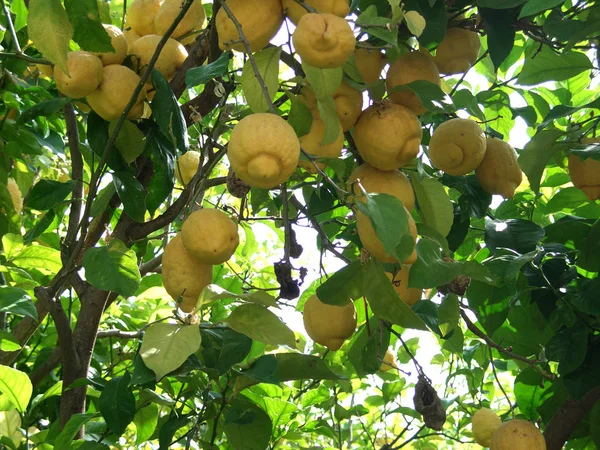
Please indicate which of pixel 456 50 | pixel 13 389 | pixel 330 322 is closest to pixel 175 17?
pixel 456 50

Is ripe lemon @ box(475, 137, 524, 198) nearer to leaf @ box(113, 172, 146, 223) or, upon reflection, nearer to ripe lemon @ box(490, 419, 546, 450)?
ripe lemon @ box(490, 419, 546, 450)

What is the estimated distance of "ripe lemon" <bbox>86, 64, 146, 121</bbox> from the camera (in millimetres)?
1093

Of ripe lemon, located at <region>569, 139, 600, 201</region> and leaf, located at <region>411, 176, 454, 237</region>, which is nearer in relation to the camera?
leaf, located at <region>411, 176, 454, 237</region>

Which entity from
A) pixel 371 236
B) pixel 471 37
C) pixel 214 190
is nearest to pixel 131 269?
pixel 371 236

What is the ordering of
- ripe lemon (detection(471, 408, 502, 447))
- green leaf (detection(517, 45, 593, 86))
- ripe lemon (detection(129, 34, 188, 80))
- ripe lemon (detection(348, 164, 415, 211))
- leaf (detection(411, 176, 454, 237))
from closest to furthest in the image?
ripe lemon (detection(348, 164, 415, 211)) < leaf (detection(411, 176, 454, 237)) < ripe lemon (detection(129, 34, 188, 80)) < green leaf (detection(517, 45, 593, 86)) < ripe lemon (detection(471, 408, 502, 447))

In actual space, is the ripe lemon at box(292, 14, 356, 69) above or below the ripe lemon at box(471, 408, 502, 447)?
above

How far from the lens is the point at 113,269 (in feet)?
→ 3.36

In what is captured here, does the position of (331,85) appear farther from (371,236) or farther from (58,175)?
(58,175)

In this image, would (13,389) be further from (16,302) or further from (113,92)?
(113,92)

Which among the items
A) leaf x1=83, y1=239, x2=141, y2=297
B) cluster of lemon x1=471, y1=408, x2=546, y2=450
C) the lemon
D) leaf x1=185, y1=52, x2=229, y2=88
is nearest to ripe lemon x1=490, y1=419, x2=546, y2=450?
cluster of lemon x1=471, y1=408, x2=546, y2=450

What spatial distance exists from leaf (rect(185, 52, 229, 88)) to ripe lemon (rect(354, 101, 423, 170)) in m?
0.20

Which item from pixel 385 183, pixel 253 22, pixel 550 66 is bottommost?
pixel 385 183

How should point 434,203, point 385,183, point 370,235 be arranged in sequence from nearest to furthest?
point 370,235
point 385,183
point 434,203

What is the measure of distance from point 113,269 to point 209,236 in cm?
18
